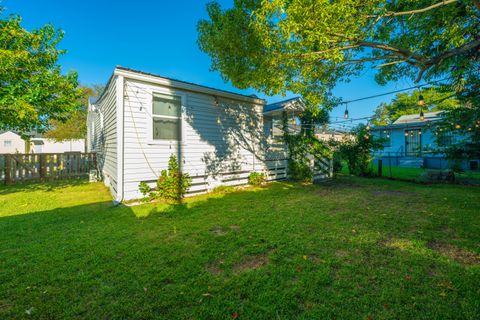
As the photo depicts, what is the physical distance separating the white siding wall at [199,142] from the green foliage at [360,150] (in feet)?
17.7

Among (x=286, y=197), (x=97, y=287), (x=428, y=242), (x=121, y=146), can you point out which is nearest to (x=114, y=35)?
(x=121, y=146)

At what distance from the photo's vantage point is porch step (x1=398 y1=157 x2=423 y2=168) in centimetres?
1808

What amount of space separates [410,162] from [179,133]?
20472 millimetres

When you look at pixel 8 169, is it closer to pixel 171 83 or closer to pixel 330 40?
pixel 171 83

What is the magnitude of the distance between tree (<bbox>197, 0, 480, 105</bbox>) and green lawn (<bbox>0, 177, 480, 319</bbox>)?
134 inches

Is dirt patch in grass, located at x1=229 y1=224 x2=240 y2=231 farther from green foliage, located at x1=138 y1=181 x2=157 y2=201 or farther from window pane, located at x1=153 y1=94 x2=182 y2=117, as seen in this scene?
window pane, located at x1=153 y1=94 x2=182 y2=117

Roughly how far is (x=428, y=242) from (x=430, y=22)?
5.28 metres

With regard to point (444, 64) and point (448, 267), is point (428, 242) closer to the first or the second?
point (448, 267)

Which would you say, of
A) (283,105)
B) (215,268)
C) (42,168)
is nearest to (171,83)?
(283,105)

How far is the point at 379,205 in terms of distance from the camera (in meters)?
5.63

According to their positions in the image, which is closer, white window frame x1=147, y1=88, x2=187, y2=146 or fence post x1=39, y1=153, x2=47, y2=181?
white window frame x1=147, y1=88, x2=187, y2=146

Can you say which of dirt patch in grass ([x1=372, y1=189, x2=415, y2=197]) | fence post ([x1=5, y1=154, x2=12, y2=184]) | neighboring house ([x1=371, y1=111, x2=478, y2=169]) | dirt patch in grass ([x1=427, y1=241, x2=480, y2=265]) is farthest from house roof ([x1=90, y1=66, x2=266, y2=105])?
neighboring house ([x1=371, y1=111, x2=478, y2=169])

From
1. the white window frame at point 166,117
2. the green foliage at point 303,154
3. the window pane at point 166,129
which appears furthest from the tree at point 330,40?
the green foliage at point 303,154

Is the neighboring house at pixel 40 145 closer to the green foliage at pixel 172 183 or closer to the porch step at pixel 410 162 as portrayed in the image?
the green foliage at pixel 172 183
